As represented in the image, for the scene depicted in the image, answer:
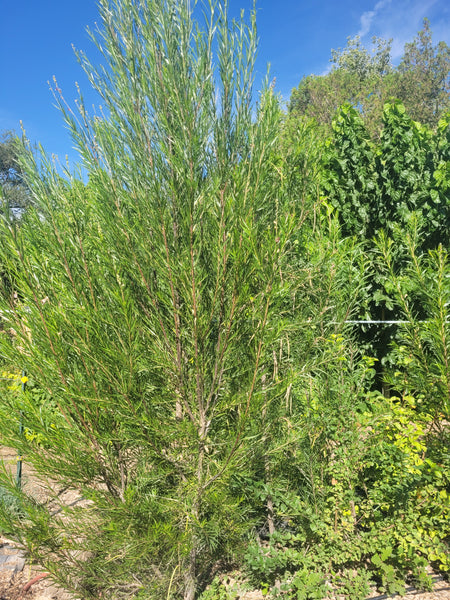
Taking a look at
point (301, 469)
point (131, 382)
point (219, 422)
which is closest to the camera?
point (131, 382)

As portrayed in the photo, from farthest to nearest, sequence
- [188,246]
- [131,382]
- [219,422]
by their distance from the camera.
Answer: [219,422] < [188,246] < [131,382]

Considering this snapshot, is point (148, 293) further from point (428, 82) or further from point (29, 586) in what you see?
point (428, 82)

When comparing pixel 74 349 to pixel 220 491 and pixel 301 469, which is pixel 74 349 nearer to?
pixel 220 491

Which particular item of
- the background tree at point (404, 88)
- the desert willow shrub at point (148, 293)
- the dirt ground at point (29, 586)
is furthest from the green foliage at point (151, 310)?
the background tree at point (404, 88)

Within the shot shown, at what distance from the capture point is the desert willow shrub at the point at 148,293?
1.78 metres

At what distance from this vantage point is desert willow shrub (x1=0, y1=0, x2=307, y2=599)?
1.78m

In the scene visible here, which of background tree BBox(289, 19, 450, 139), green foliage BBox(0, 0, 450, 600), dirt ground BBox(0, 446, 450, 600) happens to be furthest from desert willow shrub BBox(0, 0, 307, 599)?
background tree BBox(289, 19, 450, 139)

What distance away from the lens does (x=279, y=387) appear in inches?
77.1

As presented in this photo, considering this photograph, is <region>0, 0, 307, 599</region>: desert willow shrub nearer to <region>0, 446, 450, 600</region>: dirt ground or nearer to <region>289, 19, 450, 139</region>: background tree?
<region>0, 446, 450, 600</region>: dirt ground

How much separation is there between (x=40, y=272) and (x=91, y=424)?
2.53 feet

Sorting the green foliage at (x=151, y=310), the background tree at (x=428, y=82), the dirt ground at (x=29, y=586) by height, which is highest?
the background tree at (x=428, y=82)

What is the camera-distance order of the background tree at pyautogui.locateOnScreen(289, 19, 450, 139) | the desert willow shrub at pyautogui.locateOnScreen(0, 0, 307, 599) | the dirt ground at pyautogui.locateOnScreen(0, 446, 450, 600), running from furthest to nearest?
the background tree at pyautogui.locateOnScreen(289, 19, 450, 139) < the dirt ground at pyautogui.locateOnScreen(0, 446, 450, 600) < the desert willow shrub at pyautogui.locateOnScreen(0, 0, 307, 599)

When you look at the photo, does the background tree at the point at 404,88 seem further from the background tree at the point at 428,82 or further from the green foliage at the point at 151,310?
the green foliage at the point at 151,310

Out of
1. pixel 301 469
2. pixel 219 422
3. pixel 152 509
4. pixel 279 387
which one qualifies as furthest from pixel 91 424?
pixel 301 469
